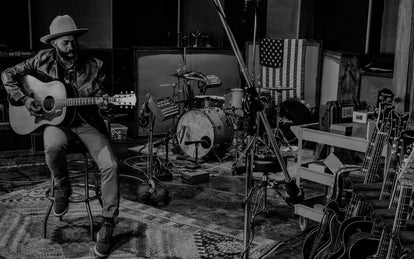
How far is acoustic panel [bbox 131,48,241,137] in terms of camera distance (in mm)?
9195

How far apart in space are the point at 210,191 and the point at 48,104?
2.33 m

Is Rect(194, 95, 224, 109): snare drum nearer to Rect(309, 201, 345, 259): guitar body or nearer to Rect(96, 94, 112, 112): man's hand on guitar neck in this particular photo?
Rect(96, 94, 112, 112): man's hand on guitar neck

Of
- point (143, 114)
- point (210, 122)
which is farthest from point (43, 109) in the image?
point (210, 122)

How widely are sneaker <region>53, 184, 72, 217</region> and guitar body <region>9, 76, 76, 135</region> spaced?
1.80ft

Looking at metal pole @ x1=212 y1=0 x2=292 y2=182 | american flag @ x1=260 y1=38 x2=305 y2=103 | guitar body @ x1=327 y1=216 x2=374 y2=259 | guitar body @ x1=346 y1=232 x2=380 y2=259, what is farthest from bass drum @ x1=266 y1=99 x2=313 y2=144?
metal pole @ x1=212 y1=0 x2=292 y2=182

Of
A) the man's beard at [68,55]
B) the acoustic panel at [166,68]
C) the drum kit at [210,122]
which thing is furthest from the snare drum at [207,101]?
the man's beard at [68,55]

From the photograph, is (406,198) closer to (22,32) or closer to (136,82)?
(136,82)

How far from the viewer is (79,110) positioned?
14.7 feet

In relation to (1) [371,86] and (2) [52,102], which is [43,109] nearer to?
(2) [52,102]

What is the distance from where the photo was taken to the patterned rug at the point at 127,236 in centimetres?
426

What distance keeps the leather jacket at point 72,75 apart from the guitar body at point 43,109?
60mm

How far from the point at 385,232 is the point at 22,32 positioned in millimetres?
8047

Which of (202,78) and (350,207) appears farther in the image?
(202,78)

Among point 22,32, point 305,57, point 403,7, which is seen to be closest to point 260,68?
point 305,57
